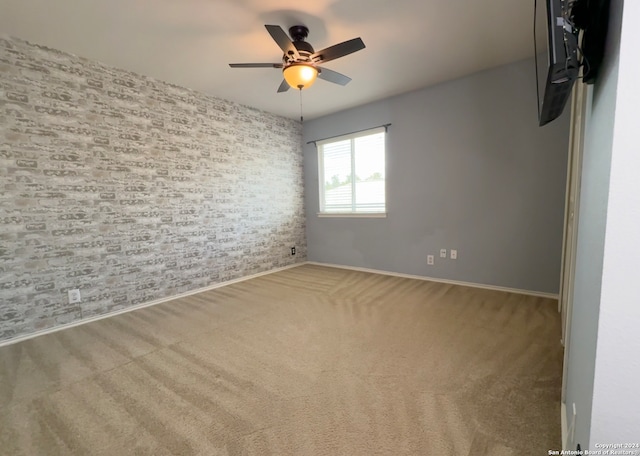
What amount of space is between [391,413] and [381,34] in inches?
111

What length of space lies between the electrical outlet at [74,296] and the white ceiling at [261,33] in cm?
221

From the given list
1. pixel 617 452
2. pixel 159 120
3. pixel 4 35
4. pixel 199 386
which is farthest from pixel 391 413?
pixel 4 35

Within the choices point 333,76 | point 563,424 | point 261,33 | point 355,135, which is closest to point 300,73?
point 333,76

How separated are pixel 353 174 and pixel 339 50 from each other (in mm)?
2389

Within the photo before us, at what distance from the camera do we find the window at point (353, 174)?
4.07 meters

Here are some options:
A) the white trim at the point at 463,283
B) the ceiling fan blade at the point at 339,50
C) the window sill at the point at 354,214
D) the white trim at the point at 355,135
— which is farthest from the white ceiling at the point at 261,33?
the white trim at the point at 463,283

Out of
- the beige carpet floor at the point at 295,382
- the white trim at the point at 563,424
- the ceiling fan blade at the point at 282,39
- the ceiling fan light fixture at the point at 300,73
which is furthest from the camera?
the ceiling fan light fixture at the point at 300,73

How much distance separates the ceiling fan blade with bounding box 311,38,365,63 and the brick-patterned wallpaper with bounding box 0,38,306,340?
2.00 metres

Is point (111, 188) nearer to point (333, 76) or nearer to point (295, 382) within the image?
point (333, 76)

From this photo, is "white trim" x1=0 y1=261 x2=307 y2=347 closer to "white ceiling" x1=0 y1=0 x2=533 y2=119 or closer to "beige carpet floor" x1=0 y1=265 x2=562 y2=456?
"beige carpet floor" x1=0 y1=265 x2=562 y2=456

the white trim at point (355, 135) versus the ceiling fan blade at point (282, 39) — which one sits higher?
the ceiling fan blade at point (282, 39)

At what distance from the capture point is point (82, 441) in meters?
1.27

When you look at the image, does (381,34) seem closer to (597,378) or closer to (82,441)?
(597,378)

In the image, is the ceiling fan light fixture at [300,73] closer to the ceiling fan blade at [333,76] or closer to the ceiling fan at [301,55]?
the ceiling fan at [301,55]
